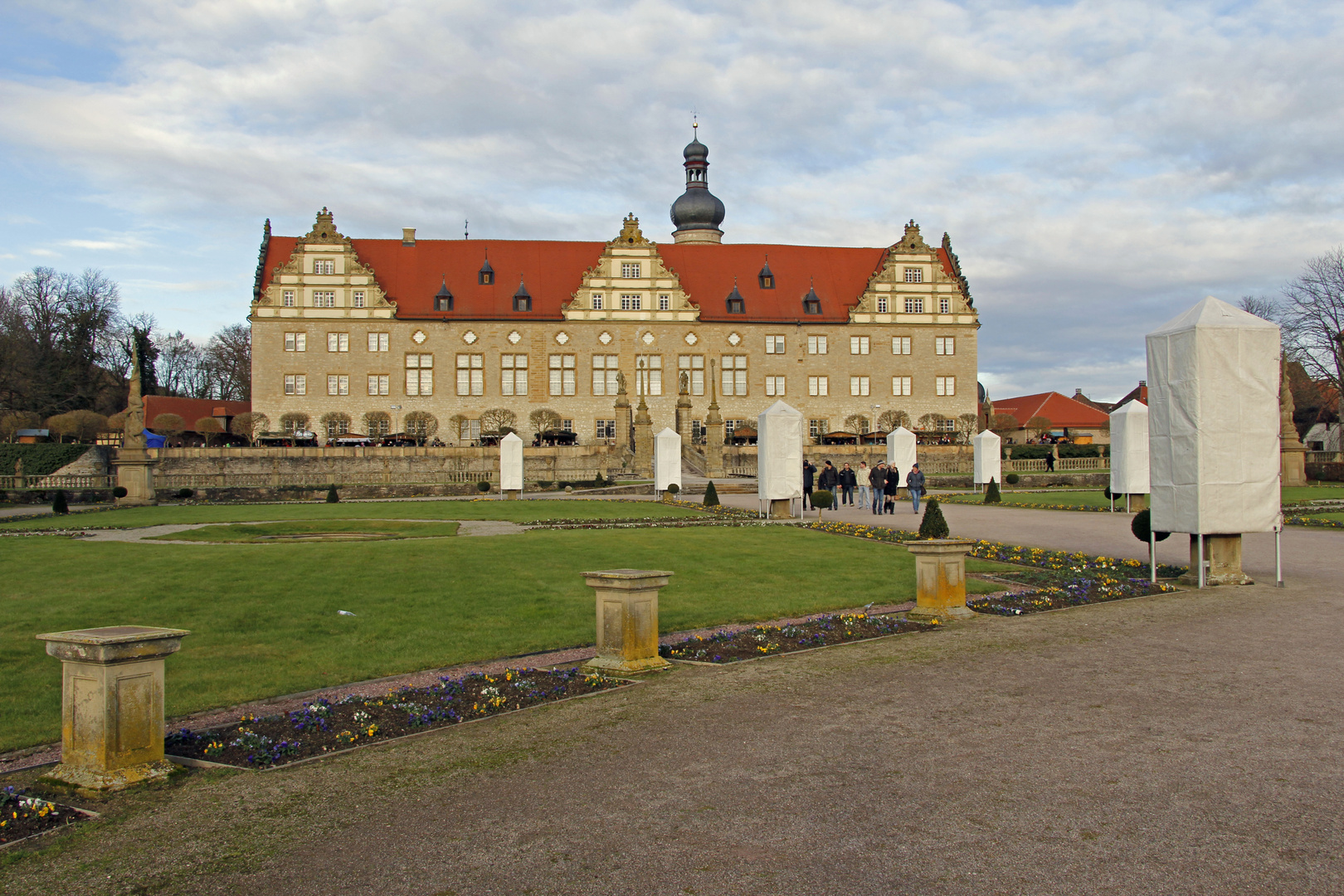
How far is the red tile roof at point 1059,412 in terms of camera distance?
7700cm

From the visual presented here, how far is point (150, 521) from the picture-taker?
28609 mm

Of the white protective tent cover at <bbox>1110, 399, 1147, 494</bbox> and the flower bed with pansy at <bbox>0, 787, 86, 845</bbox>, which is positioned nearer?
the flower bed with pansy at <bbox>0, 787, 86, 845</bbox>

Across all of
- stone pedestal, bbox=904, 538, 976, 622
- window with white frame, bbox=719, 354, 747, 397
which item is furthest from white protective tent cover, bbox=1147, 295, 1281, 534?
window with white frame, bbox=719, 354, 747, 397

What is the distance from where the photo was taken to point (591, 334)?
69312 mm

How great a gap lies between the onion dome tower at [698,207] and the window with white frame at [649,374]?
44.7 feet

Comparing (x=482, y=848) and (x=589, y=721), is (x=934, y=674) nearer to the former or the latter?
(x=589, y=721)

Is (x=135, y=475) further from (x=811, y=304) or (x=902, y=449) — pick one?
(x=811, y=304)

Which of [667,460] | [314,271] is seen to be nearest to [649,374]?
[314,271]

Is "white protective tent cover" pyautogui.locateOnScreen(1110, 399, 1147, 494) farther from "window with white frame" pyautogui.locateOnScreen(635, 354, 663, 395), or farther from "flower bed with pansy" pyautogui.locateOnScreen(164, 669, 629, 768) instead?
"window with white frame" pyautogui.locateOnScreen(635, 354, 663, 395)

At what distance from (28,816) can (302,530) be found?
63.3ft

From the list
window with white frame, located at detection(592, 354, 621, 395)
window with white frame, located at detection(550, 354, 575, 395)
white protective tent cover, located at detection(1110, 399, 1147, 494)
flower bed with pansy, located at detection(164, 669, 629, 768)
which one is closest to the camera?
flower bed with pansy, located at detection(164, 669, 629, 768)

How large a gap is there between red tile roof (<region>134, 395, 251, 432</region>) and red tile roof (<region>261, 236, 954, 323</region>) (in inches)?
405

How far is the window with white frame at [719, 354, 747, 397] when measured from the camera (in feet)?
232

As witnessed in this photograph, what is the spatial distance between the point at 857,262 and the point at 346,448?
39747mm
